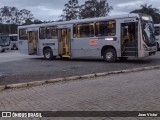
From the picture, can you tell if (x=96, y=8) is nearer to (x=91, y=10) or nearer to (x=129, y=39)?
(x=91, y=10)

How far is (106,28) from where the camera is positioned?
882 inches

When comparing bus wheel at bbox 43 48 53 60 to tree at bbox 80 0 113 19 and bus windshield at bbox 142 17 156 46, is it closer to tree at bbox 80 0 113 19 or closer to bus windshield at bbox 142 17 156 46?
bus windshield at bbox 142 17 156 46

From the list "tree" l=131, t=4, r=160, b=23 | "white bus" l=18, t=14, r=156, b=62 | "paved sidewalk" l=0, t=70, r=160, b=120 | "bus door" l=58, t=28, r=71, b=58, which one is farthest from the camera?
"tree" l=131, t=4, r=160, b=23

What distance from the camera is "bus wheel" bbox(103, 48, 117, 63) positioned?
72.1ft

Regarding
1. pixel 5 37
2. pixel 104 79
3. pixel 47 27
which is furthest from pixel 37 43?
pixel 5 37

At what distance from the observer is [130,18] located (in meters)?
21.0

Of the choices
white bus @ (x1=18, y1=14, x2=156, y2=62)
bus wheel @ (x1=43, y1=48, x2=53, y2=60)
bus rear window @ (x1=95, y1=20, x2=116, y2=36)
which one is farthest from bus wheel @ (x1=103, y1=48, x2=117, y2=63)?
bus wheel @ (x1=43, y1=48, x2=53, y2=60)

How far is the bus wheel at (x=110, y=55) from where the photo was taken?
21969 millimetres

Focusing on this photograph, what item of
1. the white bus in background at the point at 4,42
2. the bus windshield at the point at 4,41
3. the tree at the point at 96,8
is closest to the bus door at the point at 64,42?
the white bus in background at the point at 4,42

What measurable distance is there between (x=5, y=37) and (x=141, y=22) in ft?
107

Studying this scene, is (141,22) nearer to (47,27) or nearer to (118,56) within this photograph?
(118,56)

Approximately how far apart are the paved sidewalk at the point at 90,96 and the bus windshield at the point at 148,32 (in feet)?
26.3

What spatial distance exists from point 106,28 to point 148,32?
8.39ft

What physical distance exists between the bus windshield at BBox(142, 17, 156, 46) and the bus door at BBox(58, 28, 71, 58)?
18.4 ft
